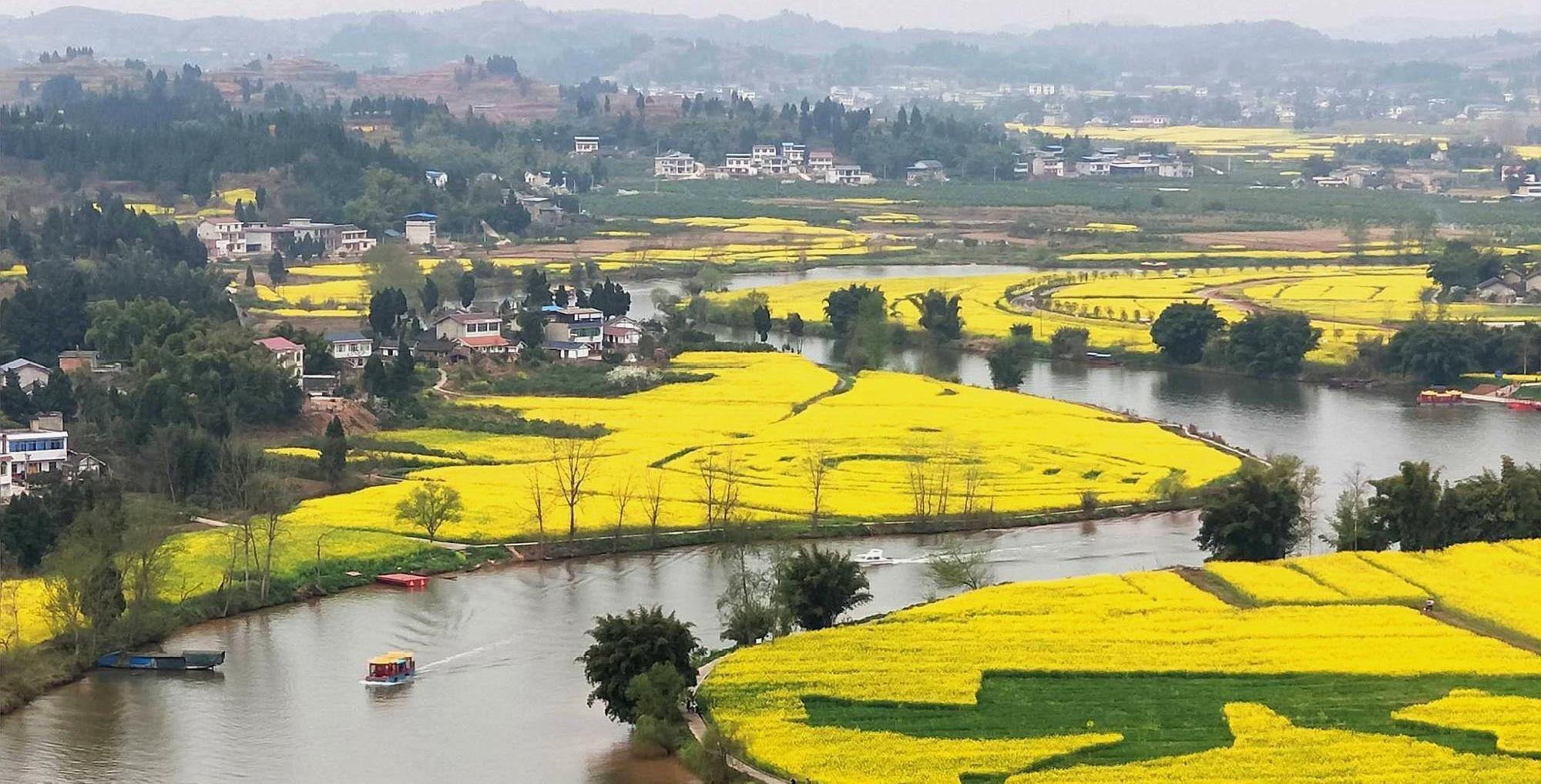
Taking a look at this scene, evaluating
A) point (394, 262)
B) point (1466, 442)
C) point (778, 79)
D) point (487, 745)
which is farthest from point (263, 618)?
point (778, 79)

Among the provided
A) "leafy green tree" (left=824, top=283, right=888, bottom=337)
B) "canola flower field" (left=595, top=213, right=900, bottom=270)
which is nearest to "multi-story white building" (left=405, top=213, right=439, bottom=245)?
"canola flower field" (left=595, top=213, right=900, bottom=270)

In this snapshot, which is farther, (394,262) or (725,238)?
(725,238)

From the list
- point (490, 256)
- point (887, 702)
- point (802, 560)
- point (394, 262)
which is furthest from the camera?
point (490, 256)

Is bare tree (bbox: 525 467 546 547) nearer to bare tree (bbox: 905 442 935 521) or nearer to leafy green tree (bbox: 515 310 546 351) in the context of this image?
bare tree (bbox: 905 442 935 521)

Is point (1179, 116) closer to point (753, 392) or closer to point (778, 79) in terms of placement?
point (778, 79)

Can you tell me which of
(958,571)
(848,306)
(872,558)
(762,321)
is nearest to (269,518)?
(872,558)

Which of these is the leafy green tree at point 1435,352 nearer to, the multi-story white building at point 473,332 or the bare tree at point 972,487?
the bare tree at point 972,487

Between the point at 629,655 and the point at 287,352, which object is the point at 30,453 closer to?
the point at 287,352
